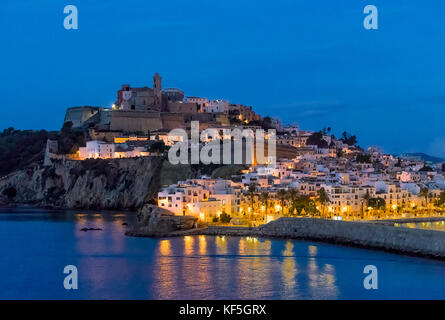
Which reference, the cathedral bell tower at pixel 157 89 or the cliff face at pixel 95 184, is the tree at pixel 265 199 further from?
the cathedral bell tower at pixel 157 89

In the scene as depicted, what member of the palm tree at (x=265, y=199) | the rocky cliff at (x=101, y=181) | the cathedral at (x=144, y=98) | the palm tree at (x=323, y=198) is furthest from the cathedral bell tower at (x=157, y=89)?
the palm tree at (x=323, y=198)

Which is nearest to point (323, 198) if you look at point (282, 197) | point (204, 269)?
point (282, 197)

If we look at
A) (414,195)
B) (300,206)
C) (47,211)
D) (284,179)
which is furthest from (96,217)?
(414,195)

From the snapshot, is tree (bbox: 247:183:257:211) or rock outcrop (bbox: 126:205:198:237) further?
tree (bbox: 247:183:257:211)

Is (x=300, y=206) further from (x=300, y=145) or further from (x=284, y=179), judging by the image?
(x=300, y=145)

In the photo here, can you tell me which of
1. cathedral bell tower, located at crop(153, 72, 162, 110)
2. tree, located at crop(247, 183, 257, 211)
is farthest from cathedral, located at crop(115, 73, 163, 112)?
tree, located at crop(247, 183, 257, 211)

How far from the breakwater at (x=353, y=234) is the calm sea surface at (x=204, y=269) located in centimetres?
50

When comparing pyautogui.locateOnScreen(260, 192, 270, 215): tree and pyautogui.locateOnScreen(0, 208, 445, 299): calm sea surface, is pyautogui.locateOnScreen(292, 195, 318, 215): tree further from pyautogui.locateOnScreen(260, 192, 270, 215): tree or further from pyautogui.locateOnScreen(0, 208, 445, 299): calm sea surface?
pyautogui.locateOnScreen(0, 208, 445, 299): calm sea surface

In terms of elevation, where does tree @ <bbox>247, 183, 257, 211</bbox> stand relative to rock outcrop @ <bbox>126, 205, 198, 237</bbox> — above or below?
above

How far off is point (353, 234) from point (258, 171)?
1484 cm

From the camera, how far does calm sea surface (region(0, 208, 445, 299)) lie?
50.8 feet

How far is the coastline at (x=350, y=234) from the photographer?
1897 centimetres

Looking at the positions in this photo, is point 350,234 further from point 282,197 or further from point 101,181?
point 101,181

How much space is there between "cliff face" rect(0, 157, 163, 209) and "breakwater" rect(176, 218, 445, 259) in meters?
16.3
